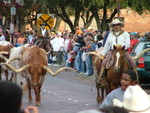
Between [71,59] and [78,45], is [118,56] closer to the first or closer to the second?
[78,45]

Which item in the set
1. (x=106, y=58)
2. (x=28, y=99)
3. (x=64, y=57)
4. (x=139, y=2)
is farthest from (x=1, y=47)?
(x=139, y=2)

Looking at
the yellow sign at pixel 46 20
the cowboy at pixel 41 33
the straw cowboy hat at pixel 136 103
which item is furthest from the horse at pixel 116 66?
the yellow sign at pixel 46 20

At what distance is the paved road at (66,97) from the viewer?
48.7 ft

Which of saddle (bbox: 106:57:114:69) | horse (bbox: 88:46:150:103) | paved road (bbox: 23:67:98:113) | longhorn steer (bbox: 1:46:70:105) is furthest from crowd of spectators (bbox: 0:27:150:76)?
saddle (bbox: 106:57:114:69)

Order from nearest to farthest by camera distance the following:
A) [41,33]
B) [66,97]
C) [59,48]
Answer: [66,97] < [41,33] < [59,48]

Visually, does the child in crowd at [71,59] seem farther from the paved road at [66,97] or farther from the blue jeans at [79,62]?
the paved road at [66,97]

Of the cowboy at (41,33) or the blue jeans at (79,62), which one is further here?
the blue jeans at (79,62)

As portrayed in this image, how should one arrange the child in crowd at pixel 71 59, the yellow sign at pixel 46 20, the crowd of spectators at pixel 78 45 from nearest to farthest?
1. the crowd of spectators at pixel 78 45
2. the child in crowd at pixel 71 59
3. the yellow sign at pixel 46 20

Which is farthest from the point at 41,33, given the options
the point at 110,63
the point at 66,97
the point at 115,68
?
the point at 115,68

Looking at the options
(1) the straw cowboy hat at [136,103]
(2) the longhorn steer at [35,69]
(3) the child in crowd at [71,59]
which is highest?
(1) the straw cowboy hat at [136,103]

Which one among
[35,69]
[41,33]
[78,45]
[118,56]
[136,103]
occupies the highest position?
[136,103]

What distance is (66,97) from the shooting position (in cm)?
1750

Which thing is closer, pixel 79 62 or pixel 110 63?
pixel 110 63

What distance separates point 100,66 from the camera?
16000 mm
